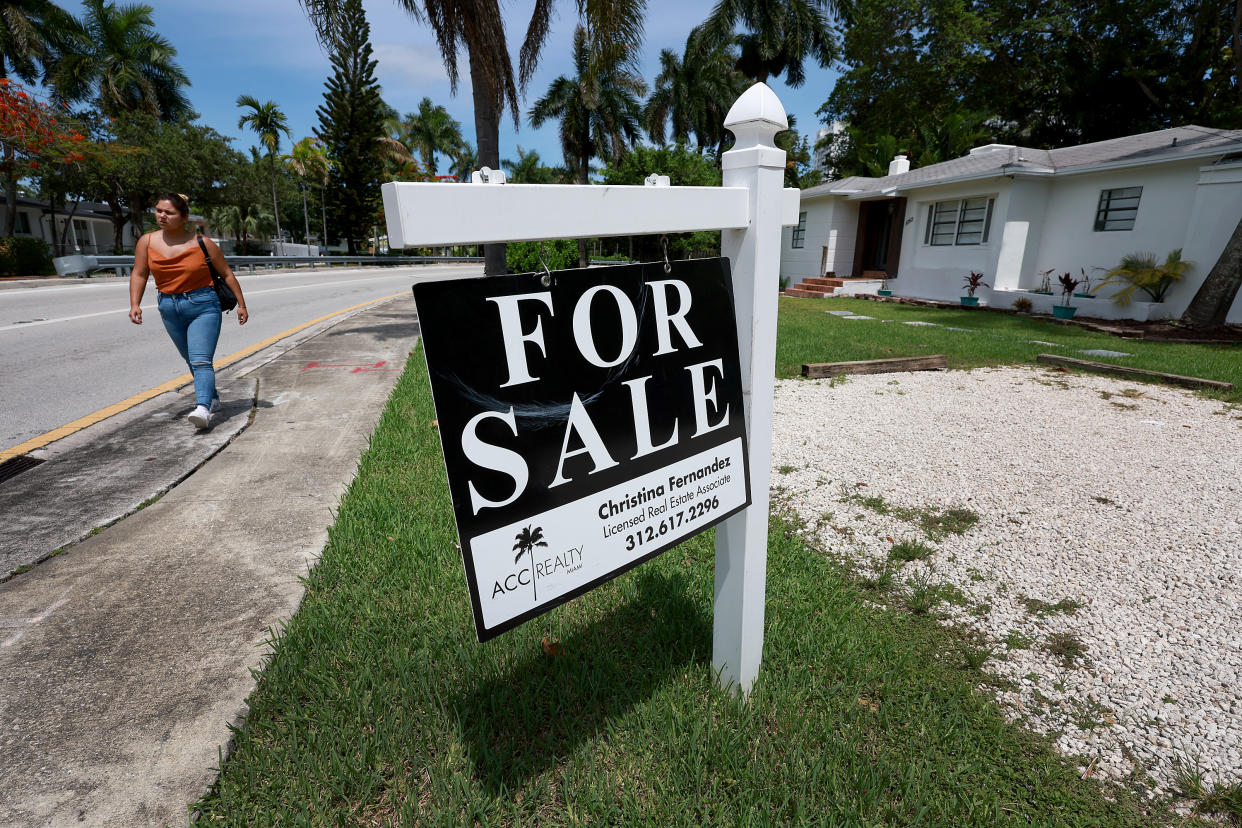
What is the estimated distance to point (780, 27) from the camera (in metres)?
28.8

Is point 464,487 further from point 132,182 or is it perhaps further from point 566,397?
point 132,182

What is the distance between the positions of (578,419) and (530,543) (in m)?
0.32

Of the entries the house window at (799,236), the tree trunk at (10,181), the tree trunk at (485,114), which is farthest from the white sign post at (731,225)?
the tree trunk at (10,181)

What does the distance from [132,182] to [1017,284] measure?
36.2 m

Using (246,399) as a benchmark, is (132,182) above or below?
above

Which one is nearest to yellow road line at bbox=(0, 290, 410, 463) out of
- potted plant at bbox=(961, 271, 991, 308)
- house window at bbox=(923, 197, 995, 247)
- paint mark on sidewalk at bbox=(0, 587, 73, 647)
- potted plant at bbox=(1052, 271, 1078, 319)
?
paint mark on sidewalk at bbox=(0, 587, 73, 647)

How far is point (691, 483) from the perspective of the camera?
1.78m

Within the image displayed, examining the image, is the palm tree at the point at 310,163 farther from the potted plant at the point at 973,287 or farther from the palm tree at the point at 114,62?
the potted plant at the point at 973,287

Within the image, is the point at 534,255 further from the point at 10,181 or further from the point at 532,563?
the point at 10,181

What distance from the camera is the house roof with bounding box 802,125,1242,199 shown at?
1266 cm

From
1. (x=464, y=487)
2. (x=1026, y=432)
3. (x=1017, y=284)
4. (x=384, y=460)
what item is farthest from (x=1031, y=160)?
(x=464, y=487)

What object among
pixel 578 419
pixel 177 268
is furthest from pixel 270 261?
pixel 578 419

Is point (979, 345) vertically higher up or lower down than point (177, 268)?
lower down

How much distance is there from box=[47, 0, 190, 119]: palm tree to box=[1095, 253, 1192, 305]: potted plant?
45184 millimetres
